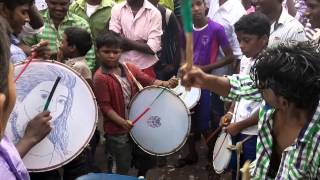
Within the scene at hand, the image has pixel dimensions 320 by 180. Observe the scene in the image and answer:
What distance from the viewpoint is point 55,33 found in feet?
14.1

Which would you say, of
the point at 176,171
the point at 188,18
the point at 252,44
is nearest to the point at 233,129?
the point at 252,44

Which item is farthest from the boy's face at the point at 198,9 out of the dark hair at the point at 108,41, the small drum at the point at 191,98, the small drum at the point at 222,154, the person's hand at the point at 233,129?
the person's hand at the point at 233,129

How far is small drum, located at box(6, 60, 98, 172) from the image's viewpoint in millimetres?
2928

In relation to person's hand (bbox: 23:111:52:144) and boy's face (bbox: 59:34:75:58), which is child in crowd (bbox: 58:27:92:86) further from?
person's hand (bbox: 23:111:52:144)

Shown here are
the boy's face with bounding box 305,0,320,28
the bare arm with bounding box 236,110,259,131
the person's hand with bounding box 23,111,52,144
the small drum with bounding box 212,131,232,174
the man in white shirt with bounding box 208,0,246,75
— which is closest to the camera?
the person's hand with bounding box 23,111,52,144

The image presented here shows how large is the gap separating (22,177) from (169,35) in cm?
379

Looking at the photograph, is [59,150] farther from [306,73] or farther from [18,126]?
[306,73]

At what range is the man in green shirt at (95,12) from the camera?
4.85 meters

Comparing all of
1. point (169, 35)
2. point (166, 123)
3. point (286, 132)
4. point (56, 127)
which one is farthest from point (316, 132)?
point (169, 35)

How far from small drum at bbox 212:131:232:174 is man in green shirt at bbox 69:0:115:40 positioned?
1.85 meters

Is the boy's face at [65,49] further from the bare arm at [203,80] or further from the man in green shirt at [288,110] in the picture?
the man in green shirt at [288,110]

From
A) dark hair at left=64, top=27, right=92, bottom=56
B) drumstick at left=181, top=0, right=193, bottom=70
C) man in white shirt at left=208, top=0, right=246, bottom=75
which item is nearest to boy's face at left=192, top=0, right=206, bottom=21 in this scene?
man in white shirt at left=208, top=0, right=246, bottom=75

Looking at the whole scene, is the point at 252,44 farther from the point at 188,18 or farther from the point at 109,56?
the point at 188,18

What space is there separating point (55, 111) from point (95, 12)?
81.1 inches
